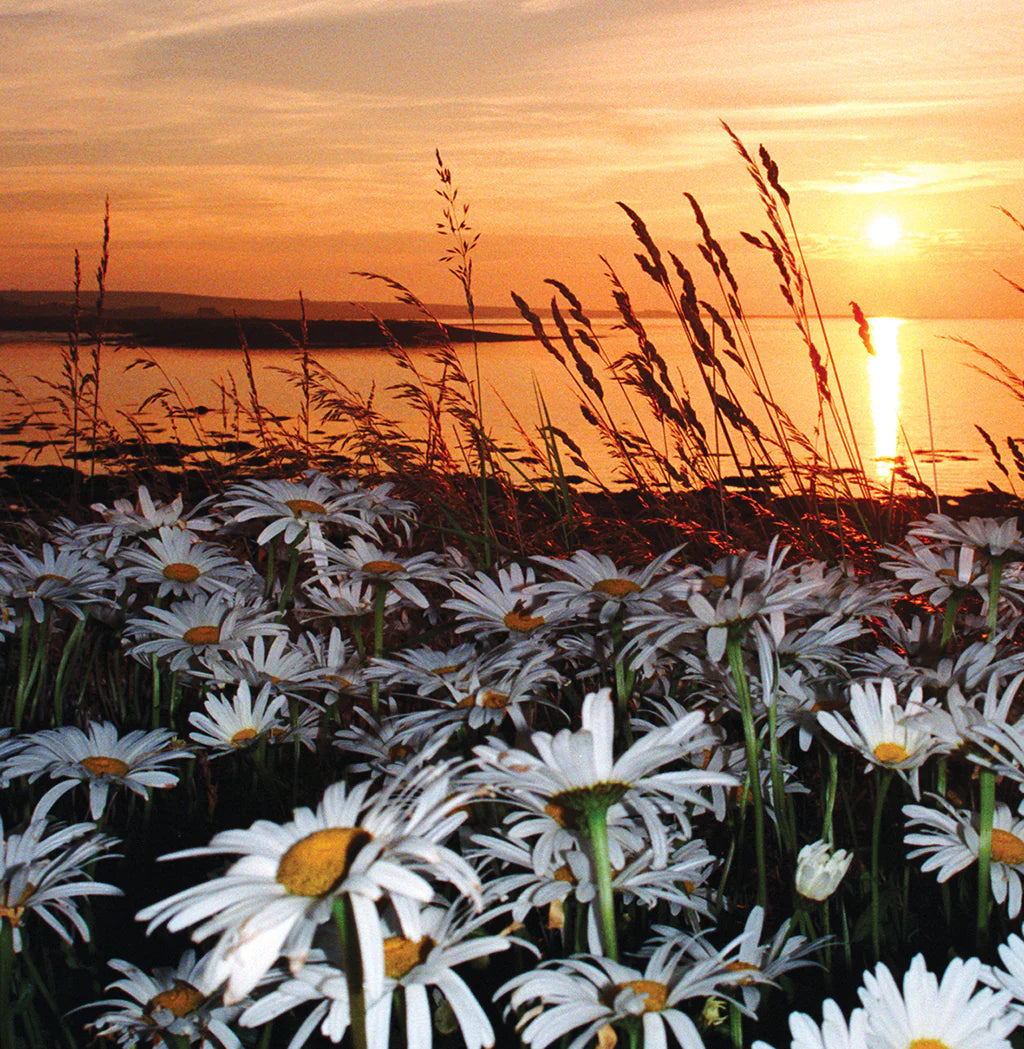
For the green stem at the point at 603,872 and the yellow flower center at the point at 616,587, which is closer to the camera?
the green stem at the point at 603,872

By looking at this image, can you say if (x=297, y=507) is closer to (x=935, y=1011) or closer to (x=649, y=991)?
(x=649, y=991)

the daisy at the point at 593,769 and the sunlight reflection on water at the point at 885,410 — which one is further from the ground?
the sunlight reflection on water at the point at 885,410

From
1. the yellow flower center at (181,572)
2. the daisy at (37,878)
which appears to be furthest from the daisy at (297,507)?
the daisy at (37,878)

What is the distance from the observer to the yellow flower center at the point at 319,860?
0.69m

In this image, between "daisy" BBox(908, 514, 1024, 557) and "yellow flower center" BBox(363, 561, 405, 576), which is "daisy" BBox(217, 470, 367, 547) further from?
"daisy" BBox(908, 514, 1024, 557)

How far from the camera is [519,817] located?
3.12 ft

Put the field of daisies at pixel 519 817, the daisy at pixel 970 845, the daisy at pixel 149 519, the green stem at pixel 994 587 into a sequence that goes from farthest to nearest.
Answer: the daisy at pixel 149 519 < the green stem at pixel 994 587 < the daisy at pixel 970 845 < the field of daisies at pixel 519 817

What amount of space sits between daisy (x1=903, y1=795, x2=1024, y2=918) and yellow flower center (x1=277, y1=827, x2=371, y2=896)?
1.81ft

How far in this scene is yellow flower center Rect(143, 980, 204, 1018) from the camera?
0.93 m

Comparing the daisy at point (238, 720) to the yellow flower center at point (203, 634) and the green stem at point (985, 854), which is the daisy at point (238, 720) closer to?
the yellow flower center at point (203, 634)

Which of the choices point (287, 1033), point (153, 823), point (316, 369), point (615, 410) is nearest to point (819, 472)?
point (615, 410)

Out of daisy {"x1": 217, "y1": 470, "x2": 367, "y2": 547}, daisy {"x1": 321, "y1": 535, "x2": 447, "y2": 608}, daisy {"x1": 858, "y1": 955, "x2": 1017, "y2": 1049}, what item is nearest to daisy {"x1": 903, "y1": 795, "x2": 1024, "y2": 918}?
daisy {"x1": 858, "y1": 955, "x2": 1017, "y2": 1049}

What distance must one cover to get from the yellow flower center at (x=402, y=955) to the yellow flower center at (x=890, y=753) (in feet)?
1.66

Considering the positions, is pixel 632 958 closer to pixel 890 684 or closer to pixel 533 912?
pixel 533 912
